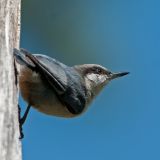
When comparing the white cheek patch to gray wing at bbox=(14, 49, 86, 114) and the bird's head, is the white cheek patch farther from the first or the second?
gray wing at bbox=(14, 49, 86, 114)

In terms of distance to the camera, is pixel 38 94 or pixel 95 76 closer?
pixel 38 94

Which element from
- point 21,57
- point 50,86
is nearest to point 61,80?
point 50,86

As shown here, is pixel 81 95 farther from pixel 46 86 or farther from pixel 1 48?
pixel 1 48

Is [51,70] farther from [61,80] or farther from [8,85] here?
[8,85]

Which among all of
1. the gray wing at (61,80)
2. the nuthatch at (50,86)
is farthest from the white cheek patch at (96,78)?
the gray wing at (61,80)

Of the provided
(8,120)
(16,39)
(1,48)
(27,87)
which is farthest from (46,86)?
(8,120)
